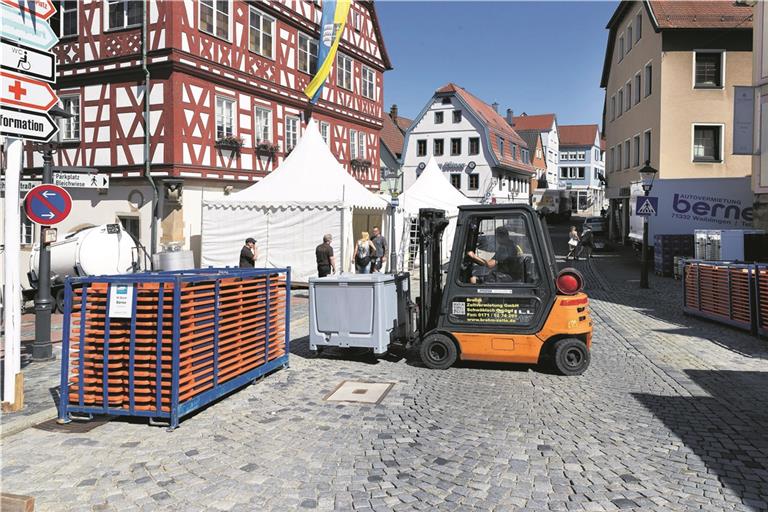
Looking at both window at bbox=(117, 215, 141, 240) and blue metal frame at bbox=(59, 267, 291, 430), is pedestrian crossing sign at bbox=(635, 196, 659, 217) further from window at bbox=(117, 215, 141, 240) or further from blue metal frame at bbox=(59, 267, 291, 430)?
window at bbox=(117, 215, 141, 240)

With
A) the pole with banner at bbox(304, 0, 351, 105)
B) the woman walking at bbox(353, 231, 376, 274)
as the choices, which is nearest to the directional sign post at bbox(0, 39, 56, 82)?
the woman walking at bbox(353, 231, 376, 274)

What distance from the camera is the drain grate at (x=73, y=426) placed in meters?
5.98

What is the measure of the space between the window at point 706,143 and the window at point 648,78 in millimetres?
3083

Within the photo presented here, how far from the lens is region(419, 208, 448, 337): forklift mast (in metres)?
8.53

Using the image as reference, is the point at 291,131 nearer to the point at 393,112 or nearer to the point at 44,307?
the point at 44,307

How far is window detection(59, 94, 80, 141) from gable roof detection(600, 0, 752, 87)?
2271 cm

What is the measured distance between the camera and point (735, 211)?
74.8 feet

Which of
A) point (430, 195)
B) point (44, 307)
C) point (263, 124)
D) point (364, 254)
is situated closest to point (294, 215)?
point (364, 254)

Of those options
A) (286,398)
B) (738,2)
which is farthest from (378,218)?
(286,398)

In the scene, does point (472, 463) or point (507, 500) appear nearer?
point (507, 500)

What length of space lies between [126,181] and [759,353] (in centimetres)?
1804

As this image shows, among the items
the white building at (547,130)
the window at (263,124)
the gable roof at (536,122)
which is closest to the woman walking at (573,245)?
the window at (263,124)

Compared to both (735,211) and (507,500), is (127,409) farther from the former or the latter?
(735,211)

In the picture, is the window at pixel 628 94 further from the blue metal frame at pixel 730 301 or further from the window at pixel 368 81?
the blue metal frame at pixel 730 301
